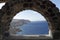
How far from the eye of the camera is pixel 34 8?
6168 millimetres

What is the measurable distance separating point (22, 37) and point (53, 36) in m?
1.12

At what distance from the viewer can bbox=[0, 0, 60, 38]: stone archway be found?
601 centimetres

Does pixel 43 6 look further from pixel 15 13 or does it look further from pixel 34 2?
pixel 15 13

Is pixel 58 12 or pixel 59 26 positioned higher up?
pixel 58 12

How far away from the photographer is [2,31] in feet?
19.8

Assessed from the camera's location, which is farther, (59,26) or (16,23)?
(16,23)

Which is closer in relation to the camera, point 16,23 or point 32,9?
point 32,9

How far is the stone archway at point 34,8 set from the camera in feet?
19.7

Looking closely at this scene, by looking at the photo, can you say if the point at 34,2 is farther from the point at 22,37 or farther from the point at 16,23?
the point at 16,23

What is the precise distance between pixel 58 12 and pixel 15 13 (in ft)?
5.11

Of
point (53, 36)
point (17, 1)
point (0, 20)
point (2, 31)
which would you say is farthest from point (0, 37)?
point (53, 36)

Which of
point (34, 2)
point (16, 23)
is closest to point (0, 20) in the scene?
point (34, 2)

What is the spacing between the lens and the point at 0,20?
5.96 meters

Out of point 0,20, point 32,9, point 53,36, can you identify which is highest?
point 32,9
